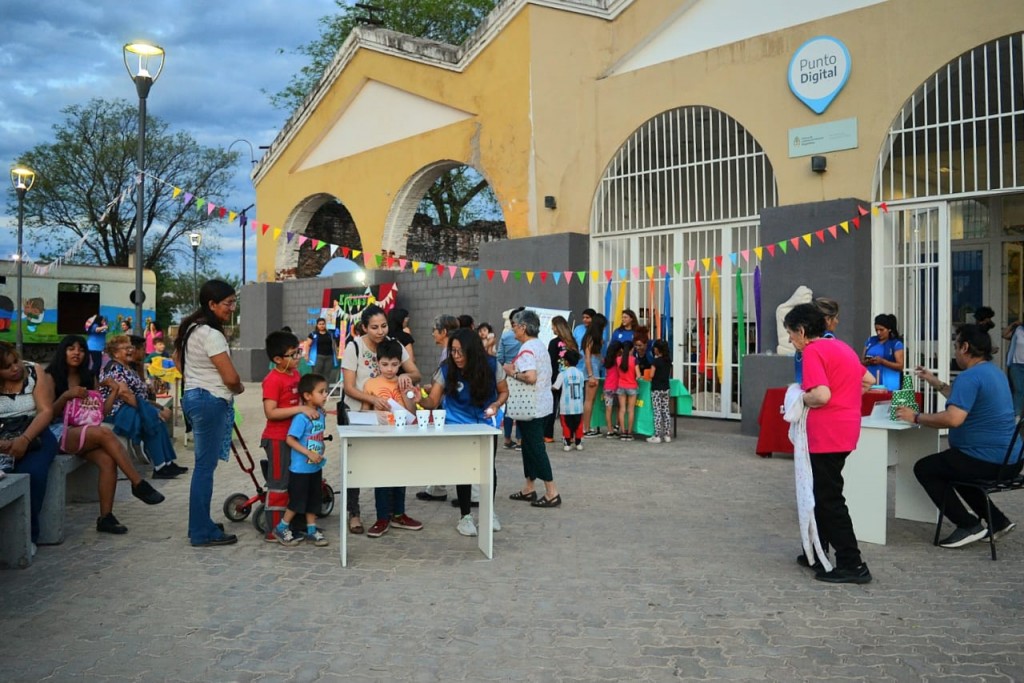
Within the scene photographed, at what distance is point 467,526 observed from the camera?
21.0 ft

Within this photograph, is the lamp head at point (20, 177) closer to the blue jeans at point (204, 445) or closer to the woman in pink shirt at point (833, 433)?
the blue jeans at point (204, 445)

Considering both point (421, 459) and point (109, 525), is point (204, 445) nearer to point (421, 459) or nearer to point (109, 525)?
point (109, 525)

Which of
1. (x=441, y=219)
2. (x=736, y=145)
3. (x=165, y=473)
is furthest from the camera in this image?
(x=441, y=219)

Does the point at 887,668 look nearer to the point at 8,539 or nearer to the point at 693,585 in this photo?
the point at 693,585

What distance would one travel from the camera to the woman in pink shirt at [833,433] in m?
5.12

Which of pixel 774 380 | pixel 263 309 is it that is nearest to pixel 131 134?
pixel 263 309

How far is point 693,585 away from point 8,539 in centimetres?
436

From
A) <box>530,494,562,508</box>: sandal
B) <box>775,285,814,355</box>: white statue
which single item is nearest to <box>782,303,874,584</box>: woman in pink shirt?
<box>530,494,562,508</box>: sandal

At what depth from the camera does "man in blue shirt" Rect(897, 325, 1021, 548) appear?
223 inches

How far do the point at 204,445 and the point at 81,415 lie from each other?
139 cm

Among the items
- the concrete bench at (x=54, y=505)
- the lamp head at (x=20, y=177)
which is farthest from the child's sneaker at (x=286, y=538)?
the lamp head at (x=20, y=177)

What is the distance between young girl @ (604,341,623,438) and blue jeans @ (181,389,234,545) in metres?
5.94

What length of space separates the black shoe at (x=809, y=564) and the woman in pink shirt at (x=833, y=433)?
0.09m

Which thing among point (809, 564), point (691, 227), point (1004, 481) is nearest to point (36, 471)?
point (809, 564)
